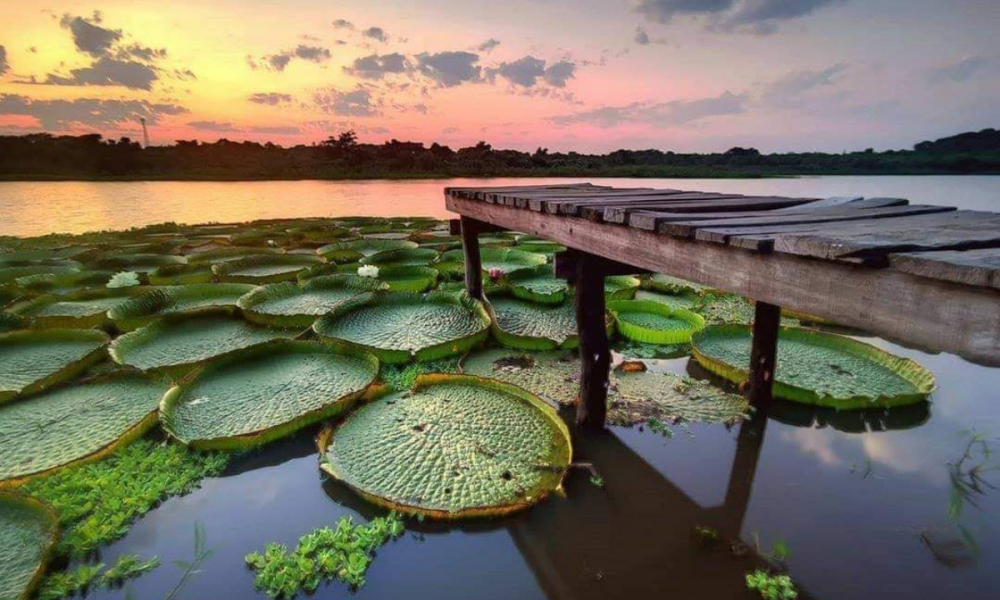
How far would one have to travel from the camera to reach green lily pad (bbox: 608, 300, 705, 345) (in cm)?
373

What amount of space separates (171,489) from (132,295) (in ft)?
11.0

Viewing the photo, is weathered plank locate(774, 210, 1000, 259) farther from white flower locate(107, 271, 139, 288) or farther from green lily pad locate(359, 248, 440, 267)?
white flower locate(107, 271, 139, 288)

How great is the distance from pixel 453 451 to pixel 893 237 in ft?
6.07

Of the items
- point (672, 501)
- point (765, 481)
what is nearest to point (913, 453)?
point (765, 481)

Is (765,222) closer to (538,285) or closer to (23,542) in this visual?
(23,542)

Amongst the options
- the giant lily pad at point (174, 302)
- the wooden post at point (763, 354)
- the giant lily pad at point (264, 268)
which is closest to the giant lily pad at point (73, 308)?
the giant lily pad at point (174, 302)

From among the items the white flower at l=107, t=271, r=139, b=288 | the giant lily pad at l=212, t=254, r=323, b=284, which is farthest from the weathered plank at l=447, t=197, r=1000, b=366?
the white flower at l=107, t=271, r=139, b=288

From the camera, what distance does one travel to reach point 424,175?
1324 inches

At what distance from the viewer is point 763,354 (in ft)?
9.15

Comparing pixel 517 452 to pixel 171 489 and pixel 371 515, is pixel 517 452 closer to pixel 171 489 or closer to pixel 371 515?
pixel 371 515

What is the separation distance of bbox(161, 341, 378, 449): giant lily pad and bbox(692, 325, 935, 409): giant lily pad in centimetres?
247

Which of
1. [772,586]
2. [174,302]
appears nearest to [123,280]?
[174,302]

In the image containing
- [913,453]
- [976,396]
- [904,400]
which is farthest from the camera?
[976,396]

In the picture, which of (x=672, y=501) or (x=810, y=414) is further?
(x=810, y=414)
